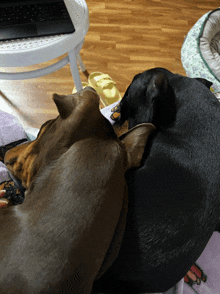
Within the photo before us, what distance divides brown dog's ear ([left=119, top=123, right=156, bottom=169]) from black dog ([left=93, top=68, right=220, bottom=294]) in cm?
3

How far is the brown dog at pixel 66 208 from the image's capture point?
32 centimetres

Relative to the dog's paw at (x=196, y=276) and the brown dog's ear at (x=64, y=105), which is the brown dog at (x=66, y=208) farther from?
the dog's paw at (x=196, y=276)

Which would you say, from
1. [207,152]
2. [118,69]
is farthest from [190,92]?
[118,69]

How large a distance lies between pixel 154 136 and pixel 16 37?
686 millimetres

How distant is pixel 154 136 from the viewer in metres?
0.60

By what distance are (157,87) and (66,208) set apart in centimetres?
42

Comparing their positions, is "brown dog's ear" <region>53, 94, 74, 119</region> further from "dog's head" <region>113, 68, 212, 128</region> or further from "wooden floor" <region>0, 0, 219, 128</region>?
"wooden floor" <region>0, 0, 219, 128</region>

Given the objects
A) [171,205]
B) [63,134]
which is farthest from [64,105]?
[171,205]

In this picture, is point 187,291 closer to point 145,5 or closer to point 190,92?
point 190,92

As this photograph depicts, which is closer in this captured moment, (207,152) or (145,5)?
(207,152)

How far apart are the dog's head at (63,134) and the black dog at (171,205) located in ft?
0.29

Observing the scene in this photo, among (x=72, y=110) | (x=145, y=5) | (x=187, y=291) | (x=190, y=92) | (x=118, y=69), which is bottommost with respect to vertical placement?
(x=187, y=291)

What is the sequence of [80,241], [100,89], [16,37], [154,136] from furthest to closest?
[100,89] → [16,37] → [154,136] → [80,241]

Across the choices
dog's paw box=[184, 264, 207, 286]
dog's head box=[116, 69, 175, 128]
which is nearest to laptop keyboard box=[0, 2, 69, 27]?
dog's head box=[116, 69, 175, 128]
